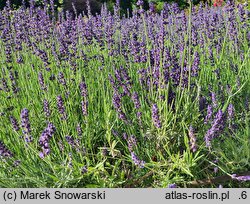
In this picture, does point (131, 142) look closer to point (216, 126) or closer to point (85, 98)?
point (85, 98)

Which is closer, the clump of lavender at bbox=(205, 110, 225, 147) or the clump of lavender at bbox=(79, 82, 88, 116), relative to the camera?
the clump of lavender at bbox=(205, 110, 225, 147)

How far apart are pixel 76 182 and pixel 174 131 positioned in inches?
30.6

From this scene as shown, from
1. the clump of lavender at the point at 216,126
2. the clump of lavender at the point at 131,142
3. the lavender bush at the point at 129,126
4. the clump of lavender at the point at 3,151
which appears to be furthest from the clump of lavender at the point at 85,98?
the clump of lavender at the point at 216,126

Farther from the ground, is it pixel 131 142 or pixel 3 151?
pixel 3 151

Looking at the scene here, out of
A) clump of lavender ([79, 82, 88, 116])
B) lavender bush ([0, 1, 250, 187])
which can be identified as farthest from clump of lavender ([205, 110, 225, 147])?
clump of lavender ([79, 82, 88, 116])

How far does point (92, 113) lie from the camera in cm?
299

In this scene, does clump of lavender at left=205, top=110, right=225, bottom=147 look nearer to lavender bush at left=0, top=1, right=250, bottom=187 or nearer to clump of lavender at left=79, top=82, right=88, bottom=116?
lavender bush at left=0, top=1, right=250, bottom=187

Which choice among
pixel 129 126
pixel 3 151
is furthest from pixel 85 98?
pixel 3 151

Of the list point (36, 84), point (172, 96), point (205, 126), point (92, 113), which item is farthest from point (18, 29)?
point (205, 126)

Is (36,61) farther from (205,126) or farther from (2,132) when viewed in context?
(205,126)

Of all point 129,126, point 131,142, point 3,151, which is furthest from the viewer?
point 129,126

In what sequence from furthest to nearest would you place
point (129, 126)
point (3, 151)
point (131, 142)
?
point (129, 126), point (131, 142), point (3, 151)

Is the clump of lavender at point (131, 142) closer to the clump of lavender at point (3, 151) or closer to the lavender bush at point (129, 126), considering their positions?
the lavender bush at point (129, 126)
